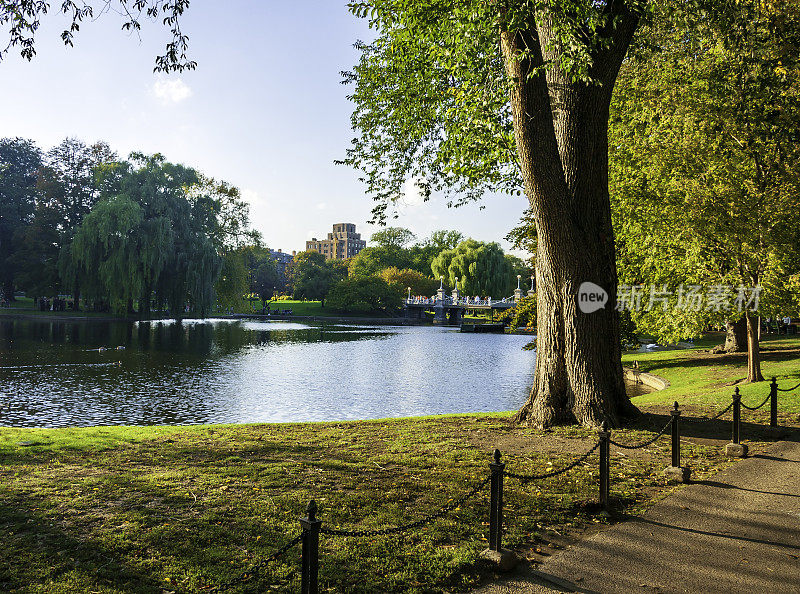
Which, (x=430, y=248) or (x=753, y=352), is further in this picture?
(x=430, y=248)

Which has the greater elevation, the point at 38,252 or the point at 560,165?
the point at 38,252

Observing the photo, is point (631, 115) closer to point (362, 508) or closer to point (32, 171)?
point (362, 508)

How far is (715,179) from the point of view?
1562 centimetres

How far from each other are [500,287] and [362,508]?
84.0 m

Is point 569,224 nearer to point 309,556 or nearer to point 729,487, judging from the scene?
point 729,487

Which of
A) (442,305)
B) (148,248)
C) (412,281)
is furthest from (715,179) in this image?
(412,281)

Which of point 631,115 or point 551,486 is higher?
point 631,115

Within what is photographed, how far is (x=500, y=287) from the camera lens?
3474 inches

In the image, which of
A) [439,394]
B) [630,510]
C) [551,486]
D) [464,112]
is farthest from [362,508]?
[439,394]

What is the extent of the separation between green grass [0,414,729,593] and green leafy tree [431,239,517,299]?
3095 inches

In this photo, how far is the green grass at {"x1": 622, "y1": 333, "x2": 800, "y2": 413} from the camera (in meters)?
13.9

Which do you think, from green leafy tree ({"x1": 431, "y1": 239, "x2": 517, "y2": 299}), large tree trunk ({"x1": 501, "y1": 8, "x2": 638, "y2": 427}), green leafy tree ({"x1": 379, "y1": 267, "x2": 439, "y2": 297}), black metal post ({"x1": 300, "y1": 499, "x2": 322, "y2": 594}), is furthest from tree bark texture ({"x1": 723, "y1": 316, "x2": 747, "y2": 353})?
green leafy tree ({"x1": 379, "y1": 267, "x2": 439, "y2": 297})

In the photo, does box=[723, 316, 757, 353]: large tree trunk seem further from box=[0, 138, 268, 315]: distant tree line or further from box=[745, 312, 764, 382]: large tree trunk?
box=[0, 138, 268, 315]: distant tree line

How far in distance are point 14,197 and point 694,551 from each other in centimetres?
8025
